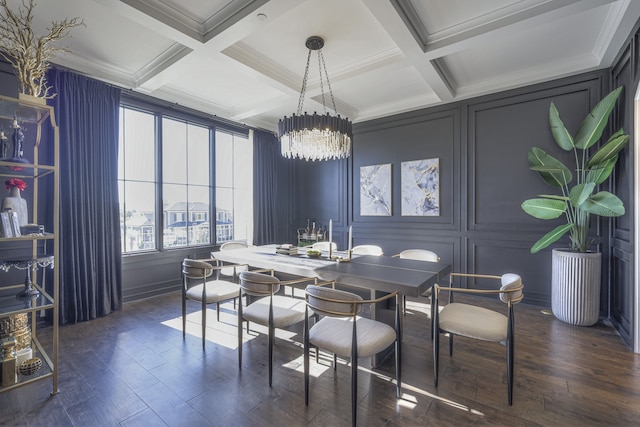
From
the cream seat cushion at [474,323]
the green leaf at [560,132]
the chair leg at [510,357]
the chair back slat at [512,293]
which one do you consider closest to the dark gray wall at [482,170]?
the green leaf at [560,132]

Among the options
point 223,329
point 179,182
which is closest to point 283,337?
point 223,329

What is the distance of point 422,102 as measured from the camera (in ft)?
15.0

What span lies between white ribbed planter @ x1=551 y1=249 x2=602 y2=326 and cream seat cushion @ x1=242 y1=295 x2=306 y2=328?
3.01 metres

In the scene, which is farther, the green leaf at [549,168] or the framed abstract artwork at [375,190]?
the framed abstract artwork at [375,190]

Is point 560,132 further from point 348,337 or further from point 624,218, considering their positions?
point 348,337

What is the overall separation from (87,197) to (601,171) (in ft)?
19.2

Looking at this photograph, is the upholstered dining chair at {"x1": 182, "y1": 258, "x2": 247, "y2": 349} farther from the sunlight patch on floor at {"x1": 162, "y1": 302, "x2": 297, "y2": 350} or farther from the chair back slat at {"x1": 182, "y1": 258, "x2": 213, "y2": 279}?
the sunlight patch on floor at {"x1": 162, "y1": 302, "x2": 297, "y2": 350}

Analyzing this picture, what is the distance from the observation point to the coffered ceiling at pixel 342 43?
2477 mm

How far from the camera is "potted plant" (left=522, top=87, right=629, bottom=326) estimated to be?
9.64ft

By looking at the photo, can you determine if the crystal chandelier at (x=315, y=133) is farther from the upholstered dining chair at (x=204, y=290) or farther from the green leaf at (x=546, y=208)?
the green leaf at (x=546, y=208)

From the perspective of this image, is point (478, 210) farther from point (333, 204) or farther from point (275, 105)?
point (275, 105)

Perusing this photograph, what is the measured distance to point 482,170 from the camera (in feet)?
14.0

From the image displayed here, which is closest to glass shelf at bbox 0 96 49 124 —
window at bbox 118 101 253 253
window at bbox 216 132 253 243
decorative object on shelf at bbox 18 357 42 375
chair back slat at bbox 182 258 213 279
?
chair back slat at bbox 182 258 213 279

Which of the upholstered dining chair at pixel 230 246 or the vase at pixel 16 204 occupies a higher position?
the vase at pixel 16 204
